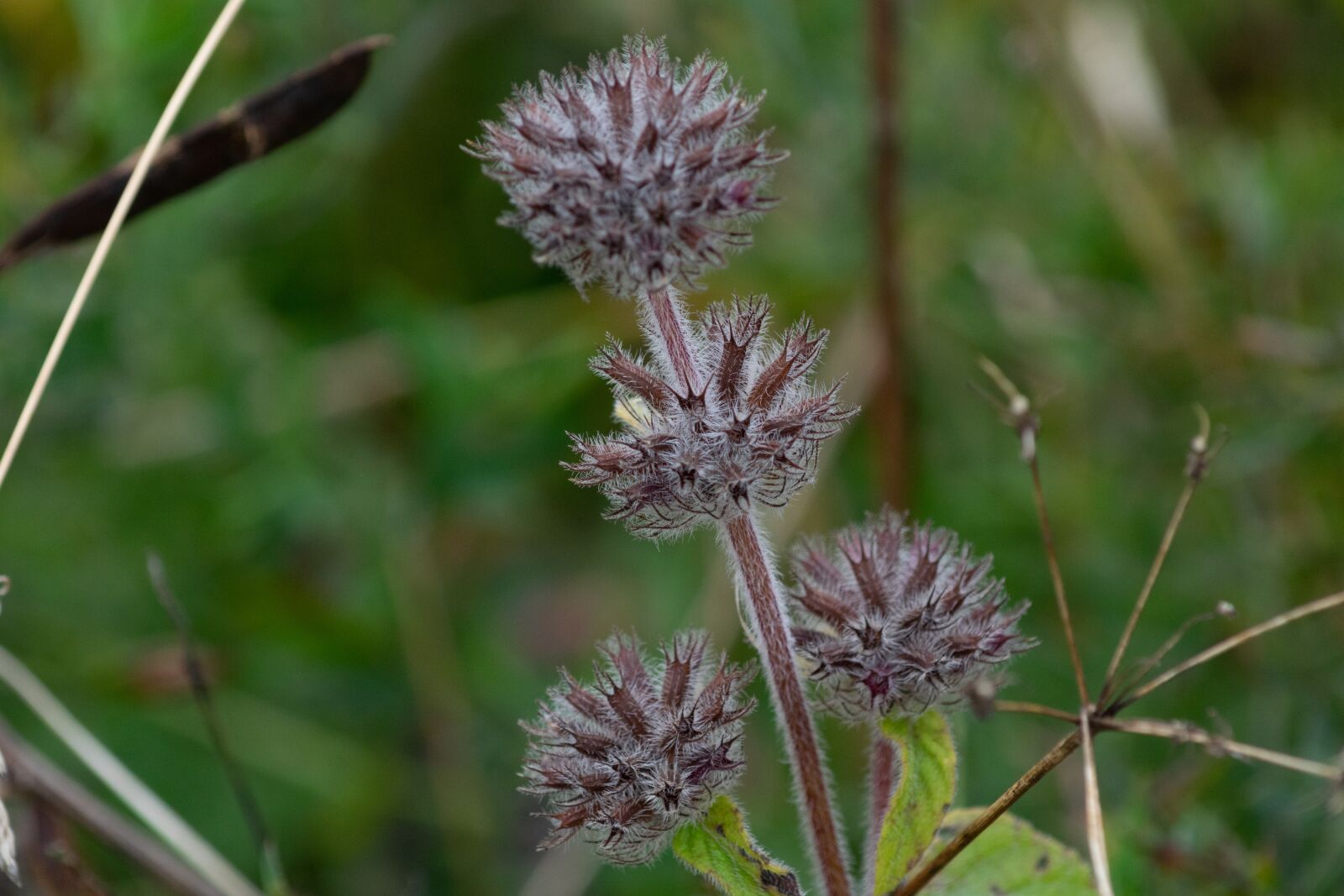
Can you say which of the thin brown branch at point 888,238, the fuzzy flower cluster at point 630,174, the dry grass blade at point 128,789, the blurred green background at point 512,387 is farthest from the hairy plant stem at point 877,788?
the thin brown branch at point 888,238

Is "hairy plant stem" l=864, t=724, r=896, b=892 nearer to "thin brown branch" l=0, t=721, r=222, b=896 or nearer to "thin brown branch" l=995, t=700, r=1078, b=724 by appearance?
"thin brown branch" l=995, t=700, r=1078, b=724

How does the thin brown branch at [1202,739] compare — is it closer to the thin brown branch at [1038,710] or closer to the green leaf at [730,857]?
the thin brown branch at [1038,710]

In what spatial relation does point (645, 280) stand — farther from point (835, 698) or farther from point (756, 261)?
point (756, 261)

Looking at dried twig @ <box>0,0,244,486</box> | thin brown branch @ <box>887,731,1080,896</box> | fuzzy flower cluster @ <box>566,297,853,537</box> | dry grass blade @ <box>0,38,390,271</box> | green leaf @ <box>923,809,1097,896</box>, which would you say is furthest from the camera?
dry grass blade @ <box>0,38,390,271</box>

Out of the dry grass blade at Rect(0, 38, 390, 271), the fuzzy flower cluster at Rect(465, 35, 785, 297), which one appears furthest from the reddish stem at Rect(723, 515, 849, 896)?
the dry grass blade at Rect(0, 38, 390, 271)

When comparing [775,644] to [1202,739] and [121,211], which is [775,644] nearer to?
[1202,739]

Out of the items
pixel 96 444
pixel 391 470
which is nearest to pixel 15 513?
pixel 96 444
